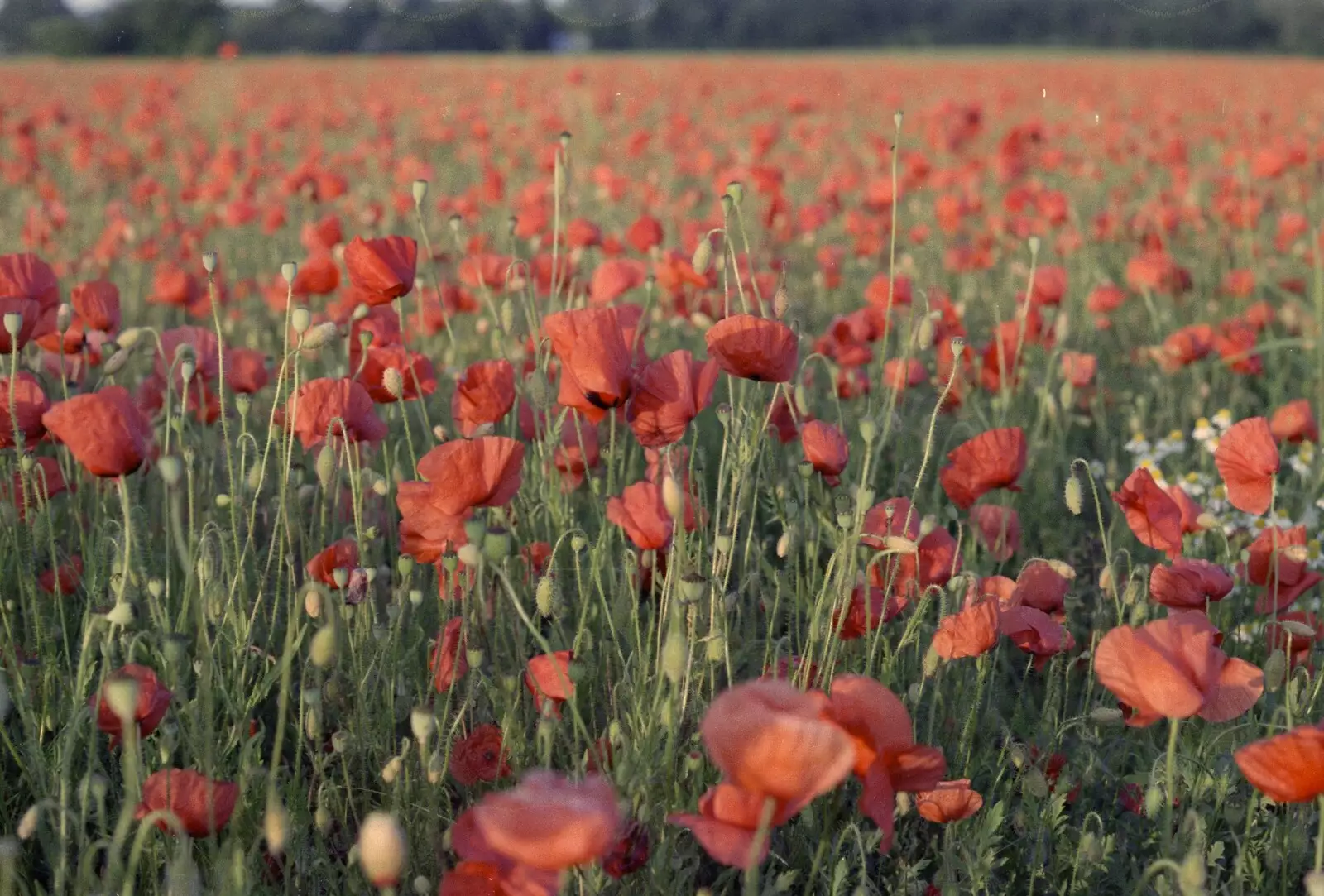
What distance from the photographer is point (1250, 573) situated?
1.91 meters

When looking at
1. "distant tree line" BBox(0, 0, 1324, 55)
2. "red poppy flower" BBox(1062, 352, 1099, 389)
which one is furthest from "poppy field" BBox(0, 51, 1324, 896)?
"distant tree line" BBox(0, 0, 1324, 55)

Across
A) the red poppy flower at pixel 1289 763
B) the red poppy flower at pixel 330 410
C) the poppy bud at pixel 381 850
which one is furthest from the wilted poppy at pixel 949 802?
the red poppy flower at pixel 330 410

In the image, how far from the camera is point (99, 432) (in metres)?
1.48

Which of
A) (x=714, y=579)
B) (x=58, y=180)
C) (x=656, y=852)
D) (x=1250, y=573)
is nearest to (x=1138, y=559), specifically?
(x=1250, y=573)

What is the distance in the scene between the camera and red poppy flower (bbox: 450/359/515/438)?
6.15 feet

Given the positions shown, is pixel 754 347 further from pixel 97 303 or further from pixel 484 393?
pixel 97 303

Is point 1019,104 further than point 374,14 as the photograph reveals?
No

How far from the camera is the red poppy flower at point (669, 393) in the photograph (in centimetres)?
165

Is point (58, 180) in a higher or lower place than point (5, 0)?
lower

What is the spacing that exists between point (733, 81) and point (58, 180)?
716 centimetres

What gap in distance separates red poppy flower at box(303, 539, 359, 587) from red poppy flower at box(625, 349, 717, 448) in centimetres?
44

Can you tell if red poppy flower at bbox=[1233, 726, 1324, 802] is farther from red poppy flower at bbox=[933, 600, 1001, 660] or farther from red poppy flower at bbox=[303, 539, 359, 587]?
red poppy flower at bbox=[303, 539, 359, 587]

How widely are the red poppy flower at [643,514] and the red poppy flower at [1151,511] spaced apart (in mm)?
633

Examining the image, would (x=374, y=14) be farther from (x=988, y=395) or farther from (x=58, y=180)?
(x=988, y=395)
